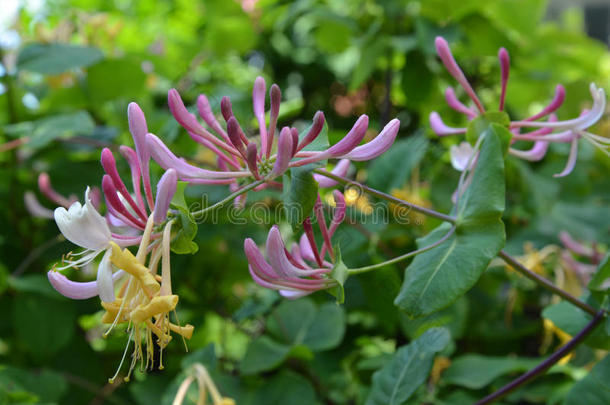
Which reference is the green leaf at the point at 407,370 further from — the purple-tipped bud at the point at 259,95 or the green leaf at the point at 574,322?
the purple-tipped bud at the point at 259,95

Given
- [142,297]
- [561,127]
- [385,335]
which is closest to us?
[142,297]

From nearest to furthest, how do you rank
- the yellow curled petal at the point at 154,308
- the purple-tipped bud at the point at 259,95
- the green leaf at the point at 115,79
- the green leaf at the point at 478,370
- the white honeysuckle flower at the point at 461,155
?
the yellow curled petal at the point at 154,308, the purple-tipped bud at the point at 259,95, the white honeysuckle flower at the point at 461,155, the green leaf at the point at 478,370, the green leaf at the point at 115,79

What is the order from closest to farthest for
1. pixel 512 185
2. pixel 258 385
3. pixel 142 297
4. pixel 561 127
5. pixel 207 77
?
1. pixel 142 297
2. pixel 561 127
3. pixel 258 385
4. pixel 512 185
5. pixel 207 77

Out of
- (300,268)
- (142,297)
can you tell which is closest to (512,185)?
(300,268)

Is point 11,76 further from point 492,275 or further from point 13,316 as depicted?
point 492,275

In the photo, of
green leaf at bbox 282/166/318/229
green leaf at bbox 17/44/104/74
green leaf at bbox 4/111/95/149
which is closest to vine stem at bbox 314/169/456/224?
green leaf at bbox 282/166/318/229

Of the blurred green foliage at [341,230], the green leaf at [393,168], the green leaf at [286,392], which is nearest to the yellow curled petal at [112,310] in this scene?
the blurred green foliage at [341,230]

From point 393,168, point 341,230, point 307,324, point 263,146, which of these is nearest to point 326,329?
point 307,324

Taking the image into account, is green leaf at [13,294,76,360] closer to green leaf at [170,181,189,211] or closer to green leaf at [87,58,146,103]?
green leaf at [87,58,146,103]
